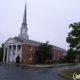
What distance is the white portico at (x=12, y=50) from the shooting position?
136ft

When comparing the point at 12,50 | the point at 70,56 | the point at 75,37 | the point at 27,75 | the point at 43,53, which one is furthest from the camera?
the point at 70,56

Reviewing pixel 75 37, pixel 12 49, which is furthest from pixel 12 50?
pixel 75 37

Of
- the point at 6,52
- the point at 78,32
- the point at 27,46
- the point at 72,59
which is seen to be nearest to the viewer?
the point at 78,32

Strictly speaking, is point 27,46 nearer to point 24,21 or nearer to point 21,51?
point 21,51

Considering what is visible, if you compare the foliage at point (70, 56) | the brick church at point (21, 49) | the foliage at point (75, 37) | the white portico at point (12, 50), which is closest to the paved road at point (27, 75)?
the foliage at point (75, 37)

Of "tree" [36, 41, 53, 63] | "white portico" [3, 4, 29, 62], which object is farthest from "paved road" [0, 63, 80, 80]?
"white portico" [3, 4, 29, 62]

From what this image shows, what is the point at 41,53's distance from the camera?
131ft

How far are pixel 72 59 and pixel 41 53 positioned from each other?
15965mm

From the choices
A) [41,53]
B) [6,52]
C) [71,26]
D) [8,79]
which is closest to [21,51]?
[41,53]

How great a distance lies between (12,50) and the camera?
43.4m

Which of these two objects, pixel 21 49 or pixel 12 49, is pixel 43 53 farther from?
pixel 12 49

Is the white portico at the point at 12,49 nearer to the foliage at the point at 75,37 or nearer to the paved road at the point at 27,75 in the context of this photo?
the paved road at the point at 27,75

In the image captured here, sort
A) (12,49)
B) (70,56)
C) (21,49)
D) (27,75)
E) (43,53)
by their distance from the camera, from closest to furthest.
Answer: (27,75) → (43,53) → (21,49) → (12,49) → (70,56)

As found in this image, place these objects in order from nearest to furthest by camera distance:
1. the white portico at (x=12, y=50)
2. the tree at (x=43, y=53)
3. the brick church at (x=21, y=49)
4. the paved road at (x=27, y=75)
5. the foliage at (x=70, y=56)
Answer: the paved road at (x=27, y=75) → the tree at (x=43, y=53) → the brick church at (x=21, y=49) → the white portico at (x=12, y=50) → the foliage at (x=70, y=56)
